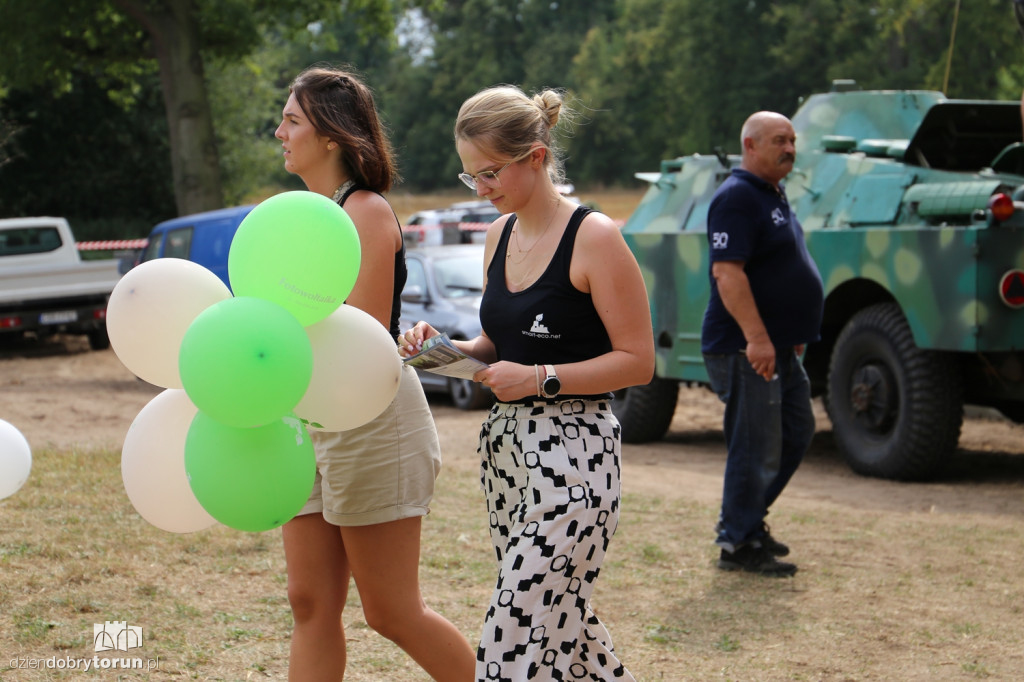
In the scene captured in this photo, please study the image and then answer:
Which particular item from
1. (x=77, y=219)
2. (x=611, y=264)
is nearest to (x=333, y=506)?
(x=611, y=264)

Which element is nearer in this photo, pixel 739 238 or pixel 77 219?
pixel 739 238

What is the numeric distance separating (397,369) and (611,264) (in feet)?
1.90

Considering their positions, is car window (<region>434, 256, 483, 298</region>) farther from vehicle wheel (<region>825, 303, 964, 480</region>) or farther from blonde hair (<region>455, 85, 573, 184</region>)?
blonde hair (<region>455, 85, 573, 184</region>)

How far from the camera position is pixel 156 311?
2.85 meters

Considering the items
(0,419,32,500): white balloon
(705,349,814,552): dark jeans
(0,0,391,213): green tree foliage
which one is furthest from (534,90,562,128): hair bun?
(0,0,391,213): green tree foliage

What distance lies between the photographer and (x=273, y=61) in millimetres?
30172

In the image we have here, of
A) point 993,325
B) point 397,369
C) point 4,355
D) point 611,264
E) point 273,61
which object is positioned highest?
point 273,61

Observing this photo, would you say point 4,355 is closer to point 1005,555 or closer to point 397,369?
point 1005,555

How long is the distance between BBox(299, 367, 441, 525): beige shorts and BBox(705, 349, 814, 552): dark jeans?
2507 mm

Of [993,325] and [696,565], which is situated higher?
[993,325]

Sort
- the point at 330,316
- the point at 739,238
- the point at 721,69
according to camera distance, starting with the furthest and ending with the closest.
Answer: the point at 721,69 < the point at 739,238 < the point at 330,316

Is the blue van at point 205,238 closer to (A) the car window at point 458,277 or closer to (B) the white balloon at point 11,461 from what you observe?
(A) the car window at point 458,277

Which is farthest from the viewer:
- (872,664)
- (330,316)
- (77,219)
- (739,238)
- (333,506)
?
(77,219)

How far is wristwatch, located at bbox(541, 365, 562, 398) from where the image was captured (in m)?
2.94
